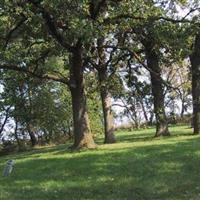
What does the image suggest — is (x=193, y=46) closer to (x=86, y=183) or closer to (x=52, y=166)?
(x=52, y=166)

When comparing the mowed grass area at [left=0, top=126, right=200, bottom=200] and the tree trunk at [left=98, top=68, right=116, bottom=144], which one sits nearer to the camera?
the mowed grass area at [left=0, top=126, right=200, bottom=200]

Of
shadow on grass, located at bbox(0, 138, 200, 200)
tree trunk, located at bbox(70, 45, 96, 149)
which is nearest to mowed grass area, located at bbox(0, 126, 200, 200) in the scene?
shadow on grass, located at bbox(0, 138, 200, 200)

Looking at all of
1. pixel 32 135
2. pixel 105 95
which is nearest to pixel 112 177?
pixel 105 95

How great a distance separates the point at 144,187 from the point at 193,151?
7082mm

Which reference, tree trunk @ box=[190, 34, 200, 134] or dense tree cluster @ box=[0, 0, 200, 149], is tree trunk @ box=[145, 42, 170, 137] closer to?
dense tree cluster @ box=[0, 0, 200, 149]

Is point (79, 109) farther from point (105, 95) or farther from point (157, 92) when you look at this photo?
point (157, 92)

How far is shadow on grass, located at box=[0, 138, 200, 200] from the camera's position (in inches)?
537

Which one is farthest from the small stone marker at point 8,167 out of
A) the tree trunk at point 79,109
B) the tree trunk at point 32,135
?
the tree trunk at point 32,135

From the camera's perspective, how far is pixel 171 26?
2789cm

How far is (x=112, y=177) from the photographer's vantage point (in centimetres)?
1617

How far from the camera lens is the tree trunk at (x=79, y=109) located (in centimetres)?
2742

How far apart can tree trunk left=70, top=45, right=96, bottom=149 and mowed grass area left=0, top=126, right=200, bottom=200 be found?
15.8 ft

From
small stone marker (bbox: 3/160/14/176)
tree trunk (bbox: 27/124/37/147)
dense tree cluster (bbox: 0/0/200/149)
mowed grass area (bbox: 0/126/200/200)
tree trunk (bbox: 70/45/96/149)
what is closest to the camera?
mowed grass area (bbox: 0/126/200/200)

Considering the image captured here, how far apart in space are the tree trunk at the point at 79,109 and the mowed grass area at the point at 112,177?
15.8 feet
